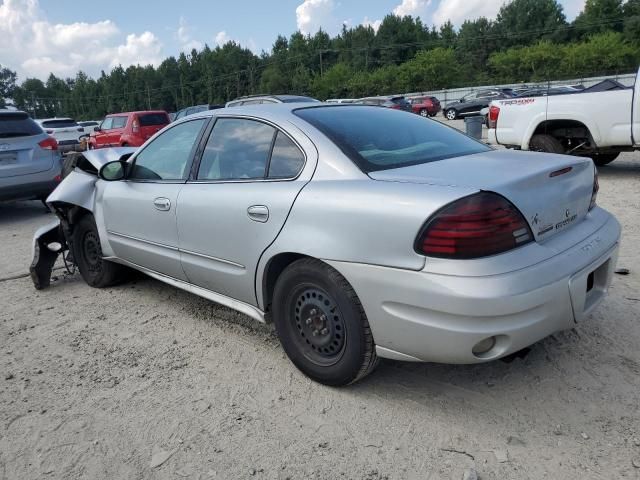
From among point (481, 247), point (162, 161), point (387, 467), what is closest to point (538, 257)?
point (481, 247)

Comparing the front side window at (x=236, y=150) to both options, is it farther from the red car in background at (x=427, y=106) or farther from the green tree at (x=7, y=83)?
the green tree at (x=7, y=83)

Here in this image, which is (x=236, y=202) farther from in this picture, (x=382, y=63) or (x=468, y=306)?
(x=382, y=63)

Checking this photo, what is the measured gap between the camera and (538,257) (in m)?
2.33

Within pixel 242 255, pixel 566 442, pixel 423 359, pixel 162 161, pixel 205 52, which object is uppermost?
pixel 205 52

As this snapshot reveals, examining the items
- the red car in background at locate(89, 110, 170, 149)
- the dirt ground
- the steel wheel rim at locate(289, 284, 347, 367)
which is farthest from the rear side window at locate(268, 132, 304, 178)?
the red car in background at locate(89, 110, 170, 149)

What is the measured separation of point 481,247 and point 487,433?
90 cm

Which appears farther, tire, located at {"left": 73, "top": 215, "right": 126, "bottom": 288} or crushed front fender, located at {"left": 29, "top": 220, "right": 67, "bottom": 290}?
crushed front fender, located at {"left": 29, "top": 220, "right": 67, "bottom": 290}

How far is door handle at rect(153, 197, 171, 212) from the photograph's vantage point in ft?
11.8

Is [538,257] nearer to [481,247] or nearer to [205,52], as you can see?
[481,247]

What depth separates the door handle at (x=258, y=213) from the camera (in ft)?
9.46

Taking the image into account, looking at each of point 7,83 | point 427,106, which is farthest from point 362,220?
point 7,83

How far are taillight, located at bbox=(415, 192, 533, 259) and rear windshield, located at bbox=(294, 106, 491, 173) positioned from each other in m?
0.58

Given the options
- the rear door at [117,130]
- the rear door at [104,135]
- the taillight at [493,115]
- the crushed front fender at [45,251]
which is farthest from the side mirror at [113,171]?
the rear door at [104,135]

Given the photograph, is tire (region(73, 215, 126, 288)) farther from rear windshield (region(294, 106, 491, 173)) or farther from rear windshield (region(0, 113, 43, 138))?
rear windshield (region(0, 113, 43, 138))
